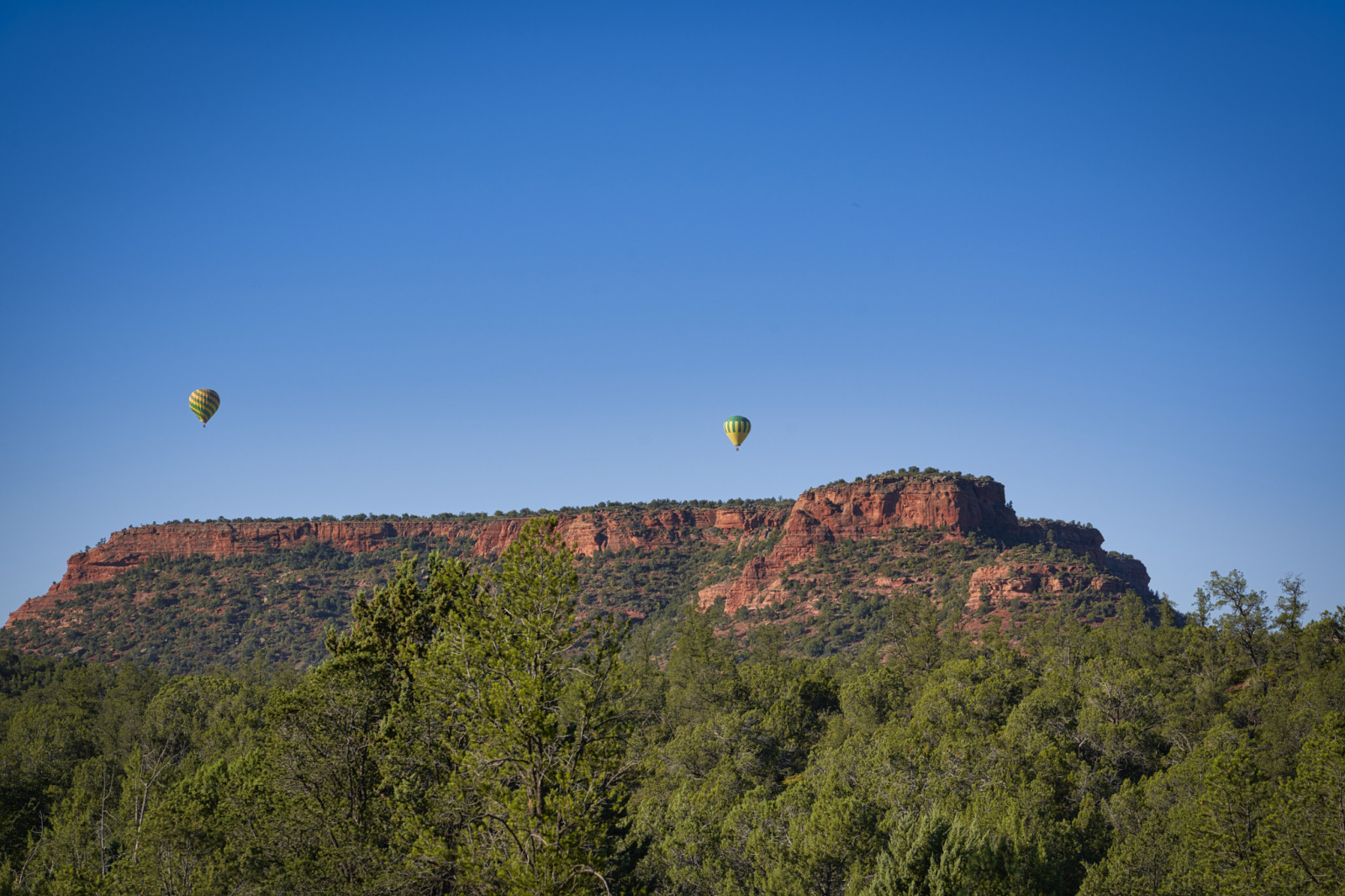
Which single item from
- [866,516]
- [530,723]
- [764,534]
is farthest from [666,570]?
[530,723]

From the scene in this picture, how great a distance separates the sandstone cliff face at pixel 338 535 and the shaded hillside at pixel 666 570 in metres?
0.27

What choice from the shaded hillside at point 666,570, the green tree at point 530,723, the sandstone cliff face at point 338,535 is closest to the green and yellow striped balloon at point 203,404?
the shaded hillside at point 666,570

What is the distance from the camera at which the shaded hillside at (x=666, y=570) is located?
4350 inches

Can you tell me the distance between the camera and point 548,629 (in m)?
15.8

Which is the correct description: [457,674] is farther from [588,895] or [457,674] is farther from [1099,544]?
[1099,544]

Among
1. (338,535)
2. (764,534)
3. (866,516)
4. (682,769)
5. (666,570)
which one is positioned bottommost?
(682,769)

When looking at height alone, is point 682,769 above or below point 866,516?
below

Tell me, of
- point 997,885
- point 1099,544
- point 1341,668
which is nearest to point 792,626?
point 1099,544

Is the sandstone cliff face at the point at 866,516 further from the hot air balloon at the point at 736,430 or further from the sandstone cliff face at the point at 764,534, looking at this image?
the hot air balloon at the point at 736,430

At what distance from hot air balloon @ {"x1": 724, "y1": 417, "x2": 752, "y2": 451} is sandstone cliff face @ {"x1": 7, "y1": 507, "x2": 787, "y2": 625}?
1730 inches

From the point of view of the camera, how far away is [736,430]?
10206cm

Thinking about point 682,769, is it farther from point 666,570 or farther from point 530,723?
point 666,570

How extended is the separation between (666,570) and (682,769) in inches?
3644

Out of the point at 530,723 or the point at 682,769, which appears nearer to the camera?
the point at 530,723
